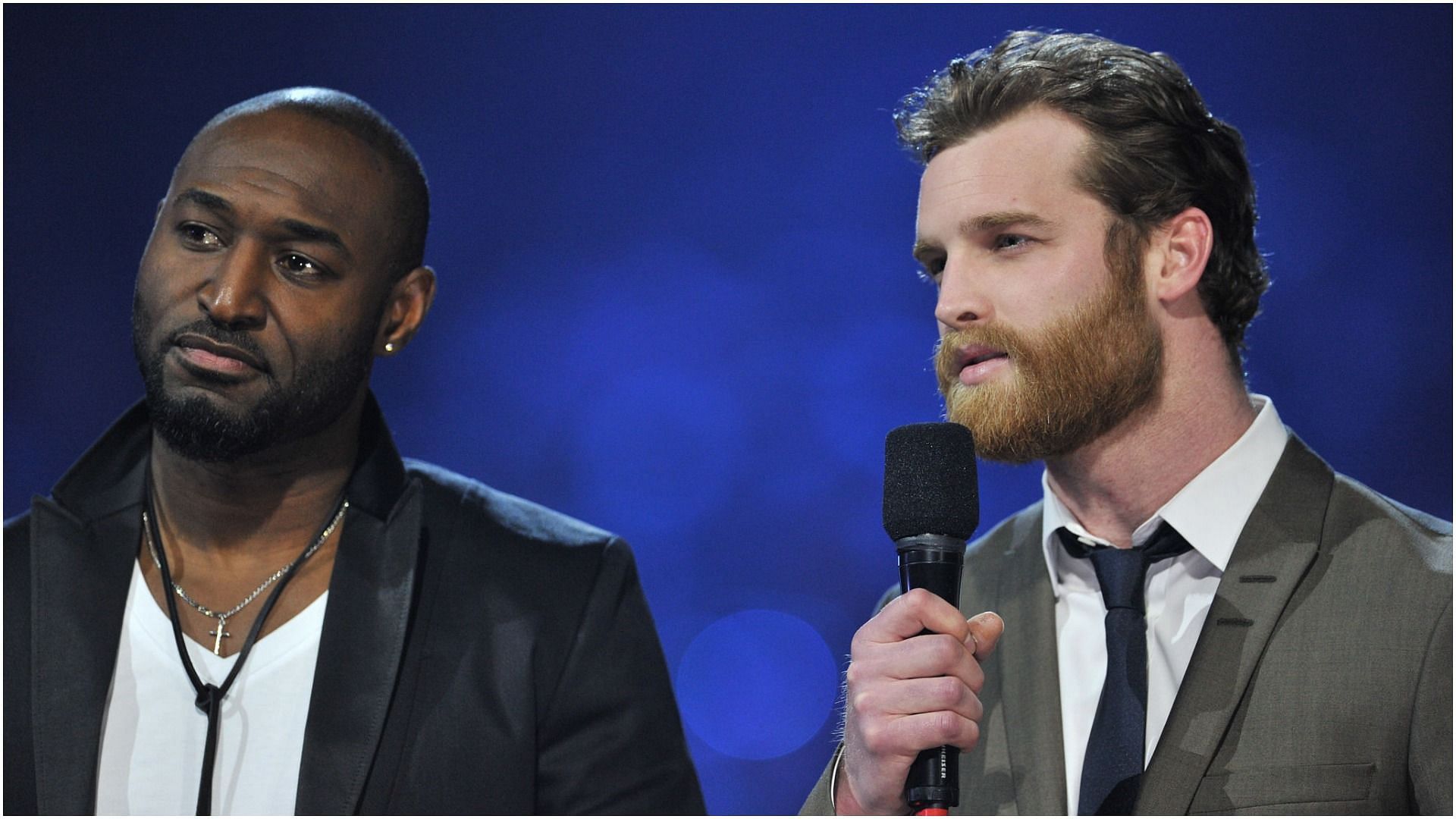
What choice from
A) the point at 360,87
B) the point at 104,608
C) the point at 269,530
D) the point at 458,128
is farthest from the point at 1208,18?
the point at 104,608

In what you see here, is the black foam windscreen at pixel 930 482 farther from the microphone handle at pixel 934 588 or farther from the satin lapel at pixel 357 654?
the satin lapel at pixel 357 654

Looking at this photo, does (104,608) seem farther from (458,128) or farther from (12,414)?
(458,128)

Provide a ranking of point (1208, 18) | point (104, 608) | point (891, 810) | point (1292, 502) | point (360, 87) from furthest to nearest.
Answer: point (360, 87) → point (1208, 18) → point (104, 608) → point (1292, 502) → point (891, 810)

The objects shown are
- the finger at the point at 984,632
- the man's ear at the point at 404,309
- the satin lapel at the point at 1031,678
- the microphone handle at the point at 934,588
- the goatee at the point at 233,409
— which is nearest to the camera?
the microphone handle at the point at 934,588

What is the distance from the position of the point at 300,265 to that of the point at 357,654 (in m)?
0.62

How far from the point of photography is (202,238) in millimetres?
2178

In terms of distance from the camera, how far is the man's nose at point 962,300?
6.59 feet

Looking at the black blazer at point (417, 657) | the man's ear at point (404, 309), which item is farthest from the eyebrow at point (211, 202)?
the black blazer at point (417, 657)

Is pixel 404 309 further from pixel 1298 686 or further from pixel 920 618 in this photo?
pixel 1298 686

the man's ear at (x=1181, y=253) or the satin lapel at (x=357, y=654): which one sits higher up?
the man's ear at (x=1181, y=253)

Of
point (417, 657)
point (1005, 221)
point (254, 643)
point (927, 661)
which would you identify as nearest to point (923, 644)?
point (927, 661)

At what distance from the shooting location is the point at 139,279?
219 cm

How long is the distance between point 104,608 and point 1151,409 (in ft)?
5.39

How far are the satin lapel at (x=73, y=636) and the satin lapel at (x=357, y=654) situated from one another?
1.06 ft
